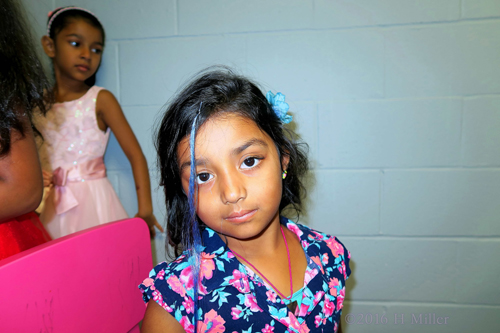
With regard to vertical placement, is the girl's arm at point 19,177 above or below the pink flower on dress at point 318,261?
above

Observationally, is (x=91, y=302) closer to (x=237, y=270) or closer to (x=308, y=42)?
(x=237, y=270)

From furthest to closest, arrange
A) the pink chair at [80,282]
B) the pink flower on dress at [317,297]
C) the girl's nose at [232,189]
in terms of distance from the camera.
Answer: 1. the pink flower on dress at [317,297]
2. the girl's nose at [232,189]
3. the pink chair at [80,282]

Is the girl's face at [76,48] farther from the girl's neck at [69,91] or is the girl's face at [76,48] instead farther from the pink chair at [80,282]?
the pink chair at [80,282]

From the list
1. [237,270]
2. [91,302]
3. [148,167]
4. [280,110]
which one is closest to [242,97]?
[280,110]

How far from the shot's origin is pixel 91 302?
2.00ft

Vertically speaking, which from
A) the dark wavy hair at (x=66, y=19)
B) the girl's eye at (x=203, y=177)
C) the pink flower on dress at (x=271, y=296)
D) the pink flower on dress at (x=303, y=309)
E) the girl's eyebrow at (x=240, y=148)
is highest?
the dark wavy hair at (x=66, y=19)

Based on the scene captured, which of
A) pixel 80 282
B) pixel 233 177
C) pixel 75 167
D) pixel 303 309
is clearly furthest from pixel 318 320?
pixel 75 167

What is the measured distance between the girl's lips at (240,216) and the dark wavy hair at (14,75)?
1.61 feet

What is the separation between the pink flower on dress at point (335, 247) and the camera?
886 millimetres

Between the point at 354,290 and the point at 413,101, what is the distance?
813 mm

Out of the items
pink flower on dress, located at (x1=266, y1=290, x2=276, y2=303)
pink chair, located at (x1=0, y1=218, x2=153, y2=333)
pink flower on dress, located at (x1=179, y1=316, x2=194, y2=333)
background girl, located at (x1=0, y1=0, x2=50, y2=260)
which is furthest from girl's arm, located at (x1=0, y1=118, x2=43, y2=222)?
pink flower on dress, located at (x1=266, y1=290, x2=276, y2=303)

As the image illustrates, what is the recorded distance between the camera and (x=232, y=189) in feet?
2.13

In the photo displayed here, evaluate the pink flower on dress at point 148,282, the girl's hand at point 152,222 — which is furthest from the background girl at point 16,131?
the girl's hand at point 152,222

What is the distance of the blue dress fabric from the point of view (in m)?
0.67
